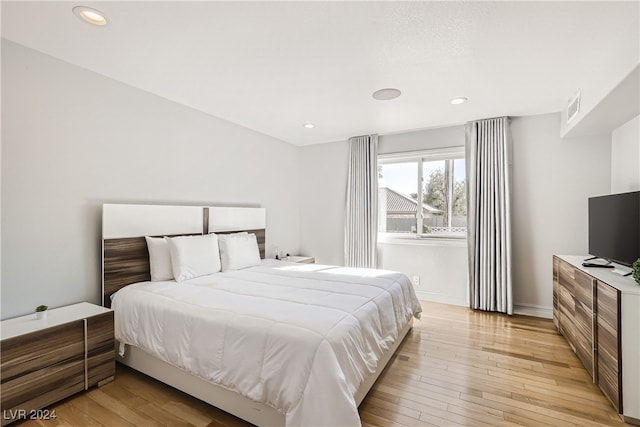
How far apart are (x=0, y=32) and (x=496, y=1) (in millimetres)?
3197

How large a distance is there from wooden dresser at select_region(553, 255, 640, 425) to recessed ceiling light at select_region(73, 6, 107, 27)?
3664 mm

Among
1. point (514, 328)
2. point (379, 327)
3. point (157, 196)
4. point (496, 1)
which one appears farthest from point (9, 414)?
point (514, 328)

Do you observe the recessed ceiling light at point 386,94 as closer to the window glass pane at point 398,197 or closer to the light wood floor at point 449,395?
the window glass pane at point 398,197

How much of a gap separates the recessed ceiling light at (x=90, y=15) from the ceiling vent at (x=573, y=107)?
4018mm

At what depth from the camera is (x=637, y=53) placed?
1761 mm

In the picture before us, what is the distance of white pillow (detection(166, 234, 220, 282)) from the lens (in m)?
2.71

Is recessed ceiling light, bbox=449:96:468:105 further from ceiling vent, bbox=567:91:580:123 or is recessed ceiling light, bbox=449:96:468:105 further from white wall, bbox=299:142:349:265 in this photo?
white wall, bbox=299:142:349:265

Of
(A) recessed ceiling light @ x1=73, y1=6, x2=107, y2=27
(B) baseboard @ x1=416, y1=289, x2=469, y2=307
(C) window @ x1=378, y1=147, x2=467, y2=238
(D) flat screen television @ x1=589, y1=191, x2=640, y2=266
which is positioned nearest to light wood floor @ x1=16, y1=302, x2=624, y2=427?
(D) flat screen television @ x1=589, y1=191, x2=640, y2=266

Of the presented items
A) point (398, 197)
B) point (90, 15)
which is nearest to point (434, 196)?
point (398, 197)

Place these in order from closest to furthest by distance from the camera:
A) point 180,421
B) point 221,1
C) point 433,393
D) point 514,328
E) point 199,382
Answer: point 221,1
point 180,421
point 199,382
point 433,393
point 514,328

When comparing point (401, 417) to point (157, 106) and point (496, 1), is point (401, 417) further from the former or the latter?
point (157, 106)

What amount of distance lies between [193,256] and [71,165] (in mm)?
1230

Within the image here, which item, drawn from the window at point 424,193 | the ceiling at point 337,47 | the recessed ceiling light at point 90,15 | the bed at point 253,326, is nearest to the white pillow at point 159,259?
the bed at point 253,326

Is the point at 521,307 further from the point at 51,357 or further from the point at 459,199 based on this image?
the point at 51,357
